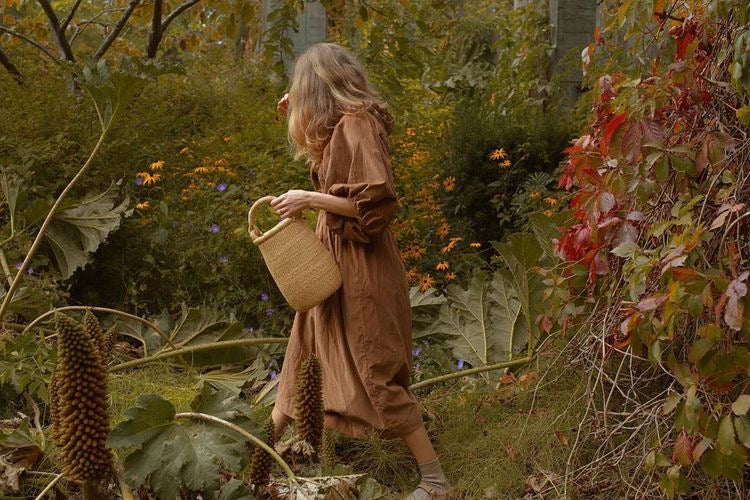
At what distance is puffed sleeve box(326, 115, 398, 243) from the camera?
3.47 metres

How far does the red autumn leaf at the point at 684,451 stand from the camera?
9.17 feet

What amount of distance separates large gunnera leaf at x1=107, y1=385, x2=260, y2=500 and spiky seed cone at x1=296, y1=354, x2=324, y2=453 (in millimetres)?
217

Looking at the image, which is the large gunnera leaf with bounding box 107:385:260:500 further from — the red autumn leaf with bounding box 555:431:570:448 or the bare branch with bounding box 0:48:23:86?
the bare branch with bounding box 0:48:23:86

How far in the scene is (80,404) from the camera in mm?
1860

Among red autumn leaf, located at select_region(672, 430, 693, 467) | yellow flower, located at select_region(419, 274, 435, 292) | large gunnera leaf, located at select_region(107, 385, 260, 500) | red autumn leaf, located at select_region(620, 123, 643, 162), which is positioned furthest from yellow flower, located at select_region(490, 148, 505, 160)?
large gunnera leaf, located at select_region(107, 385, 260, 500)

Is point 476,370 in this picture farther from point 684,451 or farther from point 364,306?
point 684,451

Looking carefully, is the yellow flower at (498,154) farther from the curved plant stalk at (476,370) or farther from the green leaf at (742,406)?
the green leaf at (742,406)

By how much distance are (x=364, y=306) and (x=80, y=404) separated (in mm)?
1819

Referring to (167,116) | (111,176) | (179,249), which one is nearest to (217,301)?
(179,249)

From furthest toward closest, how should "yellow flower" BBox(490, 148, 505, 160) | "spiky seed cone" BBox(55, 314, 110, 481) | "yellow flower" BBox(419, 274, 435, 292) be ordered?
"yellow flower" BBox(490, 148, 505, 160) → "yellow flower" BBox(419, 274, 435, 292) → "spiky seed cone" BBox(55, 314, 110, 481)

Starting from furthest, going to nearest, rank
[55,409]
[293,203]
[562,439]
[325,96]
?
1. [325,96]
2. [562,439]
3. [293,203]
4. [55,409]

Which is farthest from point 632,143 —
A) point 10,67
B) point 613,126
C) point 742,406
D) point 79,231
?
point 10,67

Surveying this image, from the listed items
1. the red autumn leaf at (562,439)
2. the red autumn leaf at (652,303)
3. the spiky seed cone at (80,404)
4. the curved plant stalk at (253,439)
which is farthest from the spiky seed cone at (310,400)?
the red autumn leaf at (562,439)

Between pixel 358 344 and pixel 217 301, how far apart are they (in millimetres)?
1945
